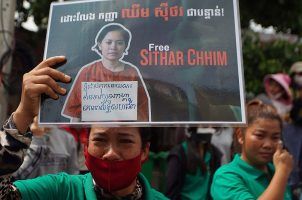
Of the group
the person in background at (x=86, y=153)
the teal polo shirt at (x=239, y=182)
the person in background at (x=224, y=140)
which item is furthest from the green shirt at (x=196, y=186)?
the person in background at (x=86, y=153)

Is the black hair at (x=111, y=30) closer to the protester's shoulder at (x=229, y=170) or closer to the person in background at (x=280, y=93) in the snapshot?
the protester's shoulder at (x=229, y=170)

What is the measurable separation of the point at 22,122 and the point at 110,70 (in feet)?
1.23

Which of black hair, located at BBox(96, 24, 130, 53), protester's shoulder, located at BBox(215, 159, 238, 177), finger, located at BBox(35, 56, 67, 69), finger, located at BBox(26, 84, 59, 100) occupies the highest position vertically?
black hair, located at BBox(96, 24, 130, 53)

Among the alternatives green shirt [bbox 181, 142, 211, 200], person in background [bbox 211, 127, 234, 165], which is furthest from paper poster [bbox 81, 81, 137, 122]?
person in background [bbox 211, 127, 234, 165]

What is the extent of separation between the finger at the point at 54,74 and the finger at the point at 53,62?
4 centimetres

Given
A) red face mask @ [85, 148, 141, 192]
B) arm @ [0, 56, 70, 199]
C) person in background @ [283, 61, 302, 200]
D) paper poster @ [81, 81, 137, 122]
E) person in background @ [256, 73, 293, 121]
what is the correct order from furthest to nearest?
person in background @ [256, 73, 293, 121]
person in background @ [283, 61, 302, 200]
red face mask @ [85, 148, 141, 192]
paper poster @ [81, 81, 137, 122]
arm @ [0, 56, 70, 199]

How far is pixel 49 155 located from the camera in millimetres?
3752

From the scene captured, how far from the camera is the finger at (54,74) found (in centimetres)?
163

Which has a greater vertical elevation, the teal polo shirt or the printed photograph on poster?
the printed photograph on poster

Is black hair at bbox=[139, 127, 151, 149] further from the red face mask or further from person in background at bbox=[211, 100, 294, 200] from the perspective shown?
person in background at bbox=[211, 100, 294, 200]

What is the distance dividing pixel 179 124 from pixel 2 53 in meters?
2.34

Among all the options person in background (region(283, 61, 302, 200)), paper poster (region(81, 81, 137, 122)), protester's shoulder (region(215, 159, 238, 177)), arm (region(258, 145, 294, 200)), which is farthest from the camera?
person in background (region(283, 61, 302, 200))

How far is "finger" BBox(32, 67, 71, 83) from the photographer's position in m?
1.63

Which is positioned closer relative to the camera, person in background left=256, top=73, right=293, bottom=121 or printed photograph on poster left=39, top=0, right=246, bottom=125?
printed photograph on poster left=39, top=0, right=246, bottom=125
